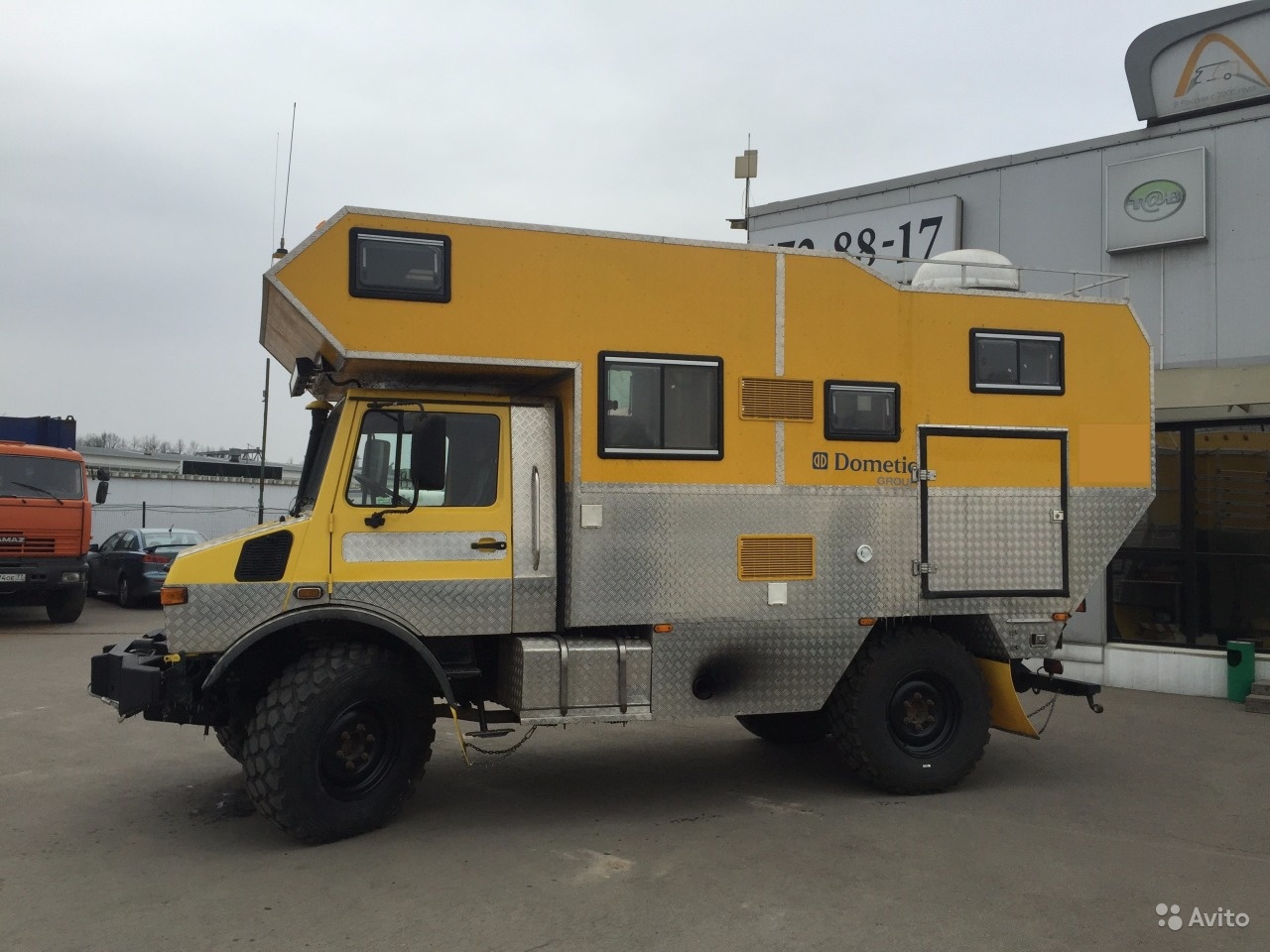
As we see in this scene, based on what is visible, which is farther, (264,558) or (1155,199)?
(1155,199)

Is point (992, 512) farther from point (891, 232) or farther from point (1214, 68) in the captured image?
point (891, 232)

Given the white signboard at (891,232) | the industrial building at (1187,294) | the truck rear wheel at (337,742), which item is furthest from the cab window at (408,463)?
the white signboard at (891,232)

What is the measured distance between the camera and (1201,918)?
5.16 meters

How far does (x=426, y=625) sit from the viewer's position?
6.51 meters

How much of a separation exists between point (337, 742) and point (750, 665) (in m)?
2.66

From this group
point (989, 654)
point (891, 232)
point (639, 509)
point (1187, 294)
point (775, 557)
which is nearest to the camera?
point (639, 509)

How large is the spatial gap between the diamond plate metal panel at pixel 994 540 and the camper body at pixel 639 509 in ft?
0.06

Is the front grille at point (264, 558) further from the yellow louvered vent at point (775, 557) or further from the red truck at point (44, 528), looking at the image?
the red truck at point (44, 528)

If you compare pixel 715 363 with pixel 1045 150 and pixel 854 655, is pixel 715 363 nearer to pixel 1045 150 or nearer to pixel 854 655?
pixel 854 655

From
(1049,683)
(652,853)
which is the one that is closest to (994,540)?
(1049,683)

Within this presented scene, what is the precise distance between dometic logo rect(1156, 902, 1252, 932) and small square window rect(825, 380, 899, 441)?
3.38 m

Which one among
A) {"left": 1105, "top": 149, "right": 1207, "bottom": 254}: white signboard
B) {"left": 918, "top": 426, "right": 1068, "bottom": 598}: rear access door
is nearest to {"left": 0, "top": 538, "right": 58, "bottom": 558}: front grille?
{"left": 918, "top": 426, "right": 1068, "bottom": 598}: rear access door

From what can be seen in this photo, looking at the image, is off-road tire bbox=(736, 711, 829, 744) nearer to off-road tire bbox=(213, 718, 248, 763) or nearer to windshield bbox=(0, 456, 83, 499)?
off-road tire bbox=(213, 718, 248, 763)

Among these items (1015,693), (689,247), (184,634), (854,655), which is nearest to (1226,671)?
(1015,693)
